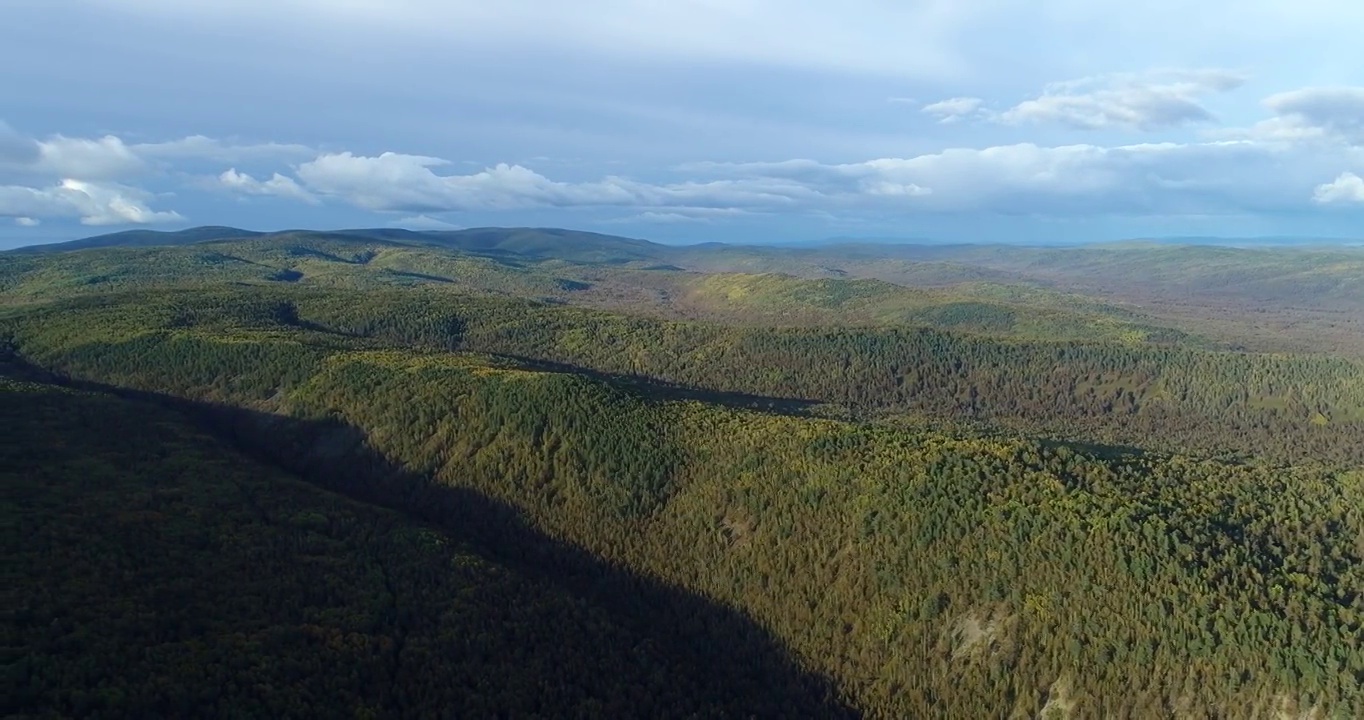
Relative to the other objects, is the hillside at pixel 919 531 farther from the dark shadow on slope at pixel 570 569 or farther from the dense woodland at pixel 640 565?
the dark shadow on slope at pixel 570 569

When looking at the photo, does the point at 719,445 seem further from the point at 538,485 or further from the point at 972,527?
the point at 972,527

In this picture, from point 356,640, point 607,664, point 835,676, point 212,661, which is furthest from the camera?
point 835,676

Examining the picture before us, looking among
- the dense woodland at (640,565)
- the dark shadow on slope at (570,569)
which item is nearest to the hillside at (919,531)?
the dense woodland at (640,565)

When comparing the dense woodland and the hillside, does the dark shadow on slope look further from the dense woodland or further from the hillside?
the hillside

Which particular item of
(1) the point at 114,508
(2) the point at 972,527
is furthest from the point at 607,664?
(1) the point at 114,508

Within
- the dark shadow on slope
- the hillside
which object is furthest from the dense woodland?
the dark shadow on slope

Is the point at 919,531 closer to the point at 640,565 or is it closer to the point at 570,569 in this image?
the point at 640,565

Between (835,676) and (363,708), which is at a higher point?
(363,708)
